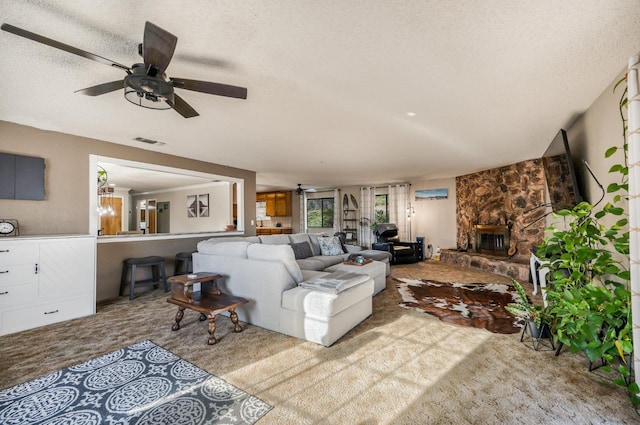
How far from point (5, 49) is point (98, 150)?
2340 mm

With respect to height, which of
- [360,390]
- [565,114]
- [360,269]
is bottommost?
[360,390]

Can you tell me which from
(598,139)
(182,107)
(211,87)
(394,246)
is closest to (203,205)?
(394,246)

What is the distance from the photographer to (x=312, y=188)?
9.71 m

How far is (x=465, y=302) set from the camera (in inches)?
145

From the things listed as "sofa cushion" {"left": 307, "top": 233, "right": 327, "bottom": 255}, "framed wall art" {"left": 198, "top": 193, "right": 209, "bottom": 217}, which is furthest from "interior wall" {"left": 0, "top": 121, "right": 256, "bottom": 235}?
"framed wall art" {"left": 198, "top": 193, "right": 209, "bottom": 217}

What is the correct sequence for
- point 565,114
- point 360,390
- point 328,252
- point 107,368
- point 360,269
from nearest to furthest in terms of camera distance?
point 360,390 < point 107,368 < point 565,114 < point 360,269 < point 328,252

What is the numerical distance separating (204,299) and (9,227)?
256 centimetres

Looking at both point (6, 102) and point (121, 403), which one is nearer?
point (121, 403)

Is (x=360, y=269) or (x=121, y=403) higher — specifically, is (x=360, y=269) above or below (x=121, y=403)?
above

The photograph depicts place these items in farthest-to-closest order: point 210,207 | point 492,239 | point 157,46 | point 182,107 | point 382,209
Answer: point 382,209 → point 210,207 → point 492,239 → point 182,107 → point 157,46

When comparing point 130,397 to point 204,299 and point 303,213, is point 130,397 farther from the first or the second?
point 303,213

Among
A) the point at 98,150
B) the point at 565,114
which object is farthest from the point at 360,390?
the point at 98,150

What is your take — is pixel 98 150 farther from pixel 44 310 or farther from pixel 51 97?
pixel 44 310

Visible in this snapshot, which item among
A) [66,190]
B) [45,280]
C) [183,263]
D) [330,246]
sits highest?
[66,190]
